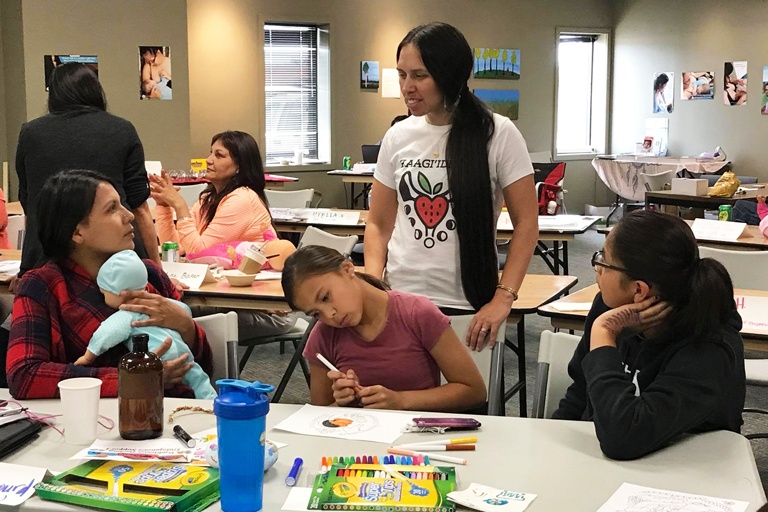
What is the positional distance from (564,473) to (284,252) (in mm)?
2459

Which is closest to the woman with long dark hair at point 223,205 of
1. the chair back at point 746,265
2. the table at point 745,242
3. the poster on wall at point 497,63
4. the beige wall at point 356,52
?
the table at point 745,242

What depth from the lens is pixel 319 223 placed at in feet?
18.3

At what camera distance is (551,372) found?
227 centimetres

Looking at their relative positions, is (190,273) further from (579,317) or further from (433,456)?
(433,456)

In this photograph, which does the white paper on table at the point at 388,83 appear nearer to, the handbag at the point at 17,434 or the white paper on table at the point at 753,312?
the white paper on table at the point at 753,312

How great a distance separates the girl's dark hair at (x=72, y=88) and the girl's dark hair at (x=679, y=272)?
2150 millimetres

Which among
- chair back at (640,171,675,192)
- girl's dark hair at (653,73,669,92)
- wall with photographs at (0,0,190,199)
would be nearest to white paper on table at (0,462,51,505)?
wall with photographs at (0,0,190,199)

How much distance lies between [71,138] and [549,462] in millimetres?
2241

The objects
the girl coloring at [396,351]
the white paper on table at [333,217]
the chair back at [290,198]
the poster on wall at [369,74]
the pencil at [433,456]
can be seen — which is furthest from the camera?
the poster on wall at [369,74]

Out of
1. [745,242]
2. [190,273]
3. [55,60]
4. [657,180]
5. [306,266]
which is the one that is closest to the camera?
[306,266]

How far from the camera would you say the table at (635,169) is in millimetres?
10820

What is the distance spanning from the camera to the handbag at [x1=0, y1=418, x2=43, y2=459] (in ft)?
5.72

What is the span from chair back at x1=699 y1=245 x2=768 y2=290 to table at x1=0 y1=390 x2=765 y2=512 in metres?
2.12

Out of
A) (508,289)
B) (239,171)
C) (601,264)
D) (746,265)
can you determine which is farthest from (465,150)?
(239,171)
